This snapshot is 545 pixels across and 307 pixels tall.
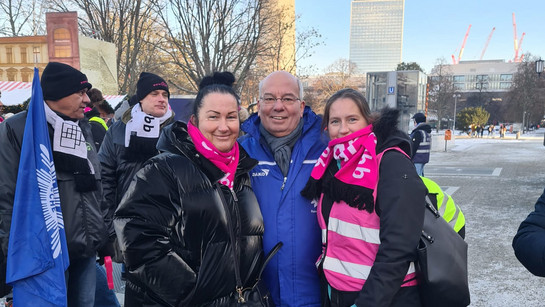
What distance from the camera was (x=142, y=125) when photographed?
343 cm

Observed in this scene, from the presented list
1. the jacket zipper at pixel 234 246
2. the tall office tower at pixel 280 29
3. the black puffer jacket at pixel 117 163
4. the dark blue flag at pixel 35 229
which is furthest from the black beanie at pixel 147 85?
the tall office tower at pixel 280 29

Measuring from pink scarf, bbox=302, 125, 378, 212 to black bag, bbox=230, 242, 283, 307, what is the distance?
407 mm

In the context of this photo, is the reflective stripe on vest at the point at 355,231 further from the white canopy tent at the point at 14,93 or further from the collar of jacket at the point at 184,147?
the white canopy tent at the point at 14,93

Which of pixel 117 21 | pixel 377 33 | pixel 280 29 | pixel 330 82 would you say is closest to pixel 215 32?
pixel 280 29

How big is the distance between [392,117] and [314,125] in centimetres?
60

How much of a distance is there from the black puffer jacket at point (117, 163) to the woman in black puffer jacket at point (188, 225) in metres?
1.81

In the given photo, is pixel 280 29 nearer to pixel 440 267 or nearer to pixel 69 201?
pixel 69 201

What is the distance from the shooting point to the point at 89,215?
2.45m

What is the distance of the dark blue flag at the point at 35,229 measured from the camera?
1.96 m

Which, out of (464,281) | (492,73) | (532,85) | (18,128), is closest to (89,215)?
(18,128)

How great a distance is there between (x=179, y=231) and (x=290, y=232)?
636 mm

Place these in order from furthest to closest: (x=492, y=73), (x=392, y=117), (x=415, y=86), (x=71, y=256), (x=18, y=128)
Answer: (x=492, y=73) → (x=415, y=86) → (x=71, y=256) → (x=18, y=128) → (x=392, y=117)

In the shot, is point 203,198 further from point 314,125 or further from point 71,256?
point 71,256

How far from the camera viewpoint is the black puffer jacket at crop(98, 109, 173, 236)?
3400 millimetres
